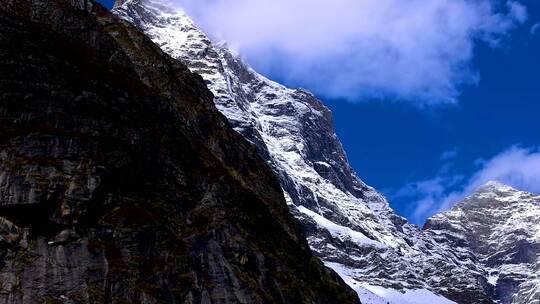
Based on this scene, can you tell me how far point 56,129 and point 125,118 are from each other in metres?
5.50

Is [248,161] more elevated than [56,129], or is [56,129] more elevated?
[248,161]

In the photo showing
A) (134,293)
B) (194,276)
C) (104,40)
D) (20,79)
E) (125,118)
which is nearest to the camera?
(134,293)

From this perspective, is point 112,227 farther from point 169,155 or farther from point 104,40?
point 104,40

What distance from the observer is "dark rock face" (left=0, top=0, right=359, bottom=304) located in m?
36.9

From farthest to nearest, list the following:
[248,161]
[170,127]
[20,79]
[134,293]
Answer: [248,161] → [170,127] → [20,79] → [134,293]

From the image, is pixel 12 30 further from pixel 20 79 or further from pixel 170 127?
pixel 170 127

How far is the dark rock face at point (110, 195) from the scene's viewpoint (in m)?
36.9

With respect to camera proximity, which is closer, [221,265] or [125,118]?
[221,265]

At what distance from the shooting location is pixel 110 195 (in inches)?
1602

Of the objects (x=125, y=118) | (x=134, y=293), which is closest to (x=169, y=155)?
(x=125, y=118)

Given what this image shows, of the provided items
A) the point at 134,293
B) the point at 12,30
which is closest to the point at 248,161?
the point at 12,30

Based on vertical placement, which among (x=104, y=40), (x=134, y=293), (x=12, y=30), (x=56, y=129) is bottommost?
(x=134, y=293)

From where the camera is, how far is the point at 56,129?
4116cm

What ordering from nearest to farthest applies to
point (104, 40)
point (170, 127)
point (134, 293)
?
point (134, 293) < point (170, 127) < point (104, 40)
